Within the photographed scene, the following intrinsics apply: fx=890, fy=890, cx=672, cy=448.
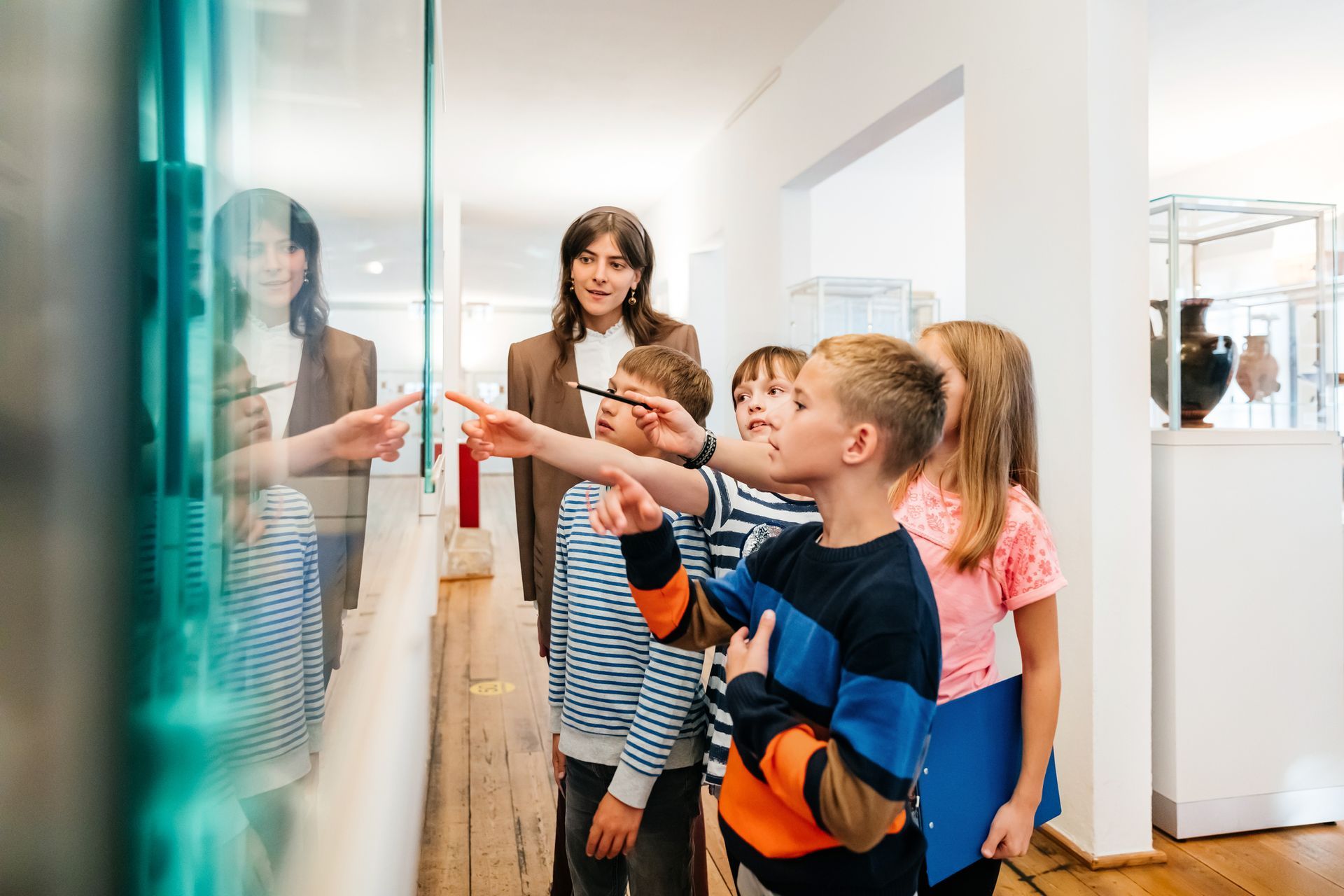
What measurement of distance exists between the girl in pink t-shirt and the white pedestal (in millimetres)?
1432

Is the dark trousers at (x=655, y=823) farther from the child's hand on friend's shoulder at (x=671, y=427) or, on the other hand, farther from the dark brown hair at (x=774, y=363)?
the dark brown hair at (x=774, y=363)

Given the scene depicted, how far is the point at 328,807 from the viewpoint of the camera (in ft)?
1.42

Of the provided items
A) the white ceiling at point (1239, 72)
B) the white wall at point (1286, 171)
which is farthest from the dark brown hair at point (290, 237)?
the white wall at point (1286, 171)

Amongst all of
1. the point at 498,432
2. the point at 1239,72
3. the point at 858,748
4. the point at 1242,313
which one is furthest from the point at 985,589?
the point at 1239,72

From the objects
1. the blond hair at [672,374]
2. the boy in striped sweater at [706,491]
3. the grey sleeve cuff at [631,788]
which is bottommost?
the grey sleeve cuff at [631,788]

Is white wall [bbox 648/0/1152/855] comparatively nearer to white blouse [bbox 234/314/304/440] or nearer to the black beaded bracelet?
the black beaded bracelet

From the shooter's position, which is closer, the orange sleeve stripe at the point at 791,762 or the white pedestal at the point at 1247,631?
the orange sleeve stripe at the point at 791,762

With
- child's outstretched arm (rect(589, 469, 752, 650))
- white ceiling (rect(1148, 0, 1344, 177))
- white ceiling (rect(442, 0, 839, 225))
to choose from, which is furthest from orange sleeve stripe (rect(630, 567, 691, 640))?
white ceiling (rect(1148, 0, 1344, 177))

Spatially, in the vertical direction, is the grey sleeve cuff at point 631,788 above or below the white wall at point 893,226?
below

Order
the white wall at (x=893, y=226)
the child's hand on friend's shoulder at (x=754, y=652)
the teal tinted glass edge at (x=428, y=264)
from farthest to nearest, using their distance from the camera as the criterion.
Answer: the white wall at (x=893, y=226) → the teal tinted glass edge at (x=428, y=264) → the child's hand on friend's shoulder at (x=754, y=652)

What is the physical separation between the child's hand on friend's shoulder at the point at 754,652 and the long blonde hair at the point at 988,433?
1.83 ft

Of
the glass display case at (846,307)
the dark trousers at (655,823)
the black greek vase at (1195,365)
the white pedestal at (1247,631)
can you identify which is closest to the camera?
the dark trousers at (655,823)

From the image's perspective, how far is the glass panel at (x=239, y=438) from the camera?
175 mm

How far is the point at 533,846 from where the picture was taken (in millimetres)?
2502
